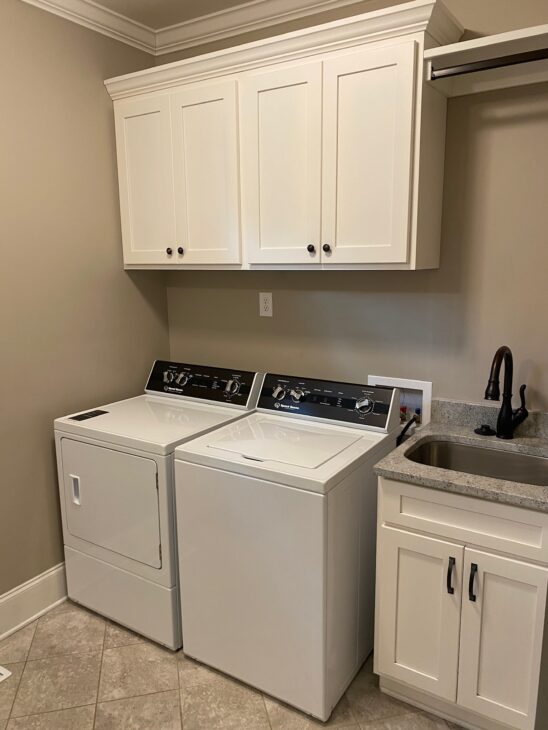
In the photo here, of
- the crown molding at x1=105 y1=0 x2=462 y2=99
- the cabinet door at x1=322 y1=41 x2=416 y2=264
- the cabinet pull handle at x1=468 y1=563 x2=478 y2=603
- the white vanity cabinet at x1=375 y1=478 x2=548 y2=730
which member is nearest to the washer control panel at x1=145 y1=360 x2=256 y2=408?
the cabinet door at x1=322 y1=41 x2=416 y2=264

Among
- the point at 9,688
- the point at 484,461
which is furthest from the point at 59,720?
the point at 484,461

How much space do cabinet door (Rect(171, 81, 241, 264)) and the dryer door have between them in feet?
2.94

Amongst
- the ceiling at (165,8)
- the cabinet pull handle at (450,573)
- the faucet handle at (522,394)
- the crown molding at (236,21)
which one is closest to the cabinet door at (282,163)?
the crown molding at (236,21)

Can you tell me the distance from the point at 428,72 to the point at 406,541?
1.49 metres

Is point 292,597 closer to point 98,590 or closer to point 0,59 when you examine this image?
point 98,590

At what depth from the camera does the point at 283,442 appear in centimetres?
200

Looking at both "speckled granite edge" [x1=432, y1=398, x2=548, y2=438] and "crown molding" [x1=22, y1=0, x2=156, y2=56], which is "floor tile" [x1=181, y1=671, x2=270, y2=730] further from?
"crown molding" [x1=22, y1=0, x2=156, y2=56]

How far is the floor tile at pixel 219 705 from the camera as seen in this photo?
5.93 ft

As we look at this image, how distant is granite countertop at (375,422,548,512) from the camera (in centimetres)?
153

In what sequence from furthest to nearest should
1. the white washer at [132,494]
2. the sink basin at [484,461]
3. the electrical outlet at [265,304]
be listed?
the electrical outlet at [265,304]
the white washer at [132,494]
the sink basin at [484,461]

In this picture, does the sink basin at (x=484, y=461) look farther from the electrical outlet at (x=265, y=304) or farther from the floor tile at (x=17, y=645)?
the floor tile at (x=17, y=645)

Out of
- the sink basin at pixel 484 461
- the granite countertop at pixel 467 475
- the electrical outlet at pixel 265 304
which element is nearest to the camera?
the granite countertop at pixel 467 475

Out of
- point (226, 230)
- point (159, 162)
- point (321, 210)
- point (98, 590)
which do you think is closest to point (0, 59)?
point (159, 162)

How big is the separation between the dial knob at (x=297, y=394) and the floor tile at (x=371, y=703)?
3.44 feet
